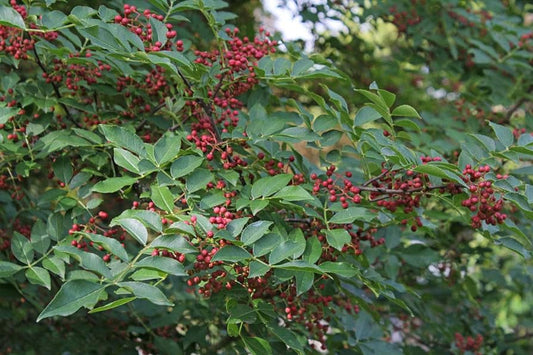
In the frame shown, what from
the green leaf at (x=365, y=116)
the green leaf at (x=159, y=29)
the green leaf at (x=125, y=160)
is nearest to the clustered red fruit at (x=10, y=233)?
the green leaf at (x=125, y=160)

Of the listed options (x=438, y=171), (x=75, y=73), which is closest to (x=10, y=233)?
(x=75, y=73)

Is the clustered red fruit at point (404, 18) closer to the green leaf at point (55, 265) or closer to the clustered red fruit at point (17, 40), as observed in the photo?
the clustered red fruit at point (17, 40)

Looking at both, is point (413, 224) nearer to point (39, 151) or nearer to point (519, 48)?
point (39, 151)

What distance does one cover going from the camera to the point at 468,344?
267 cm

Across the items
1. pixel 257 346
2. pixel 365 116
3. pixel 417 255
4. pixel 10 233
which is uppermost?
pixel 365 116

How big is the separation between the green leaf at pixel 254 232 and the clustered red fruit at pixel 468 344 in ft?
5.29

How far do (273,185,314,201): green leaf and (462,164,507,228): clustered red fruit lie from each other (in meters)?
0.33

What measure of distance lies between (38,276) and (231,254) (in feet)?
1.56

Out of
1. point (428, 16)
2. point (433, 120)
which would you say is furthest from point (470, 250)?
point (428, 16)

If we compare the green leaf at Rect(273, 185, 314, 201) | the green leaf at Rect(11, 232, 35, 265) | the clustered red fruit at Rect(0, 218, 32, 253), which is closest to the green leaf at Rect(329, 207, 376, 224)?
the green leaf at Rect(273, 185, 314, 201)

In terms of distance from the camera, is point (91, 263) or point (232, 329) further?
point (232, 329)

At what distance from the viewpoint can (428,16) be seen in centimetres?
306

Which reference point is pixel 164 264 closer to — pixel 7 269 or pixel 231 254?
pixel 231 254

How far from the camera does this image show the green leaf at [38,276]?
1.44 metres
